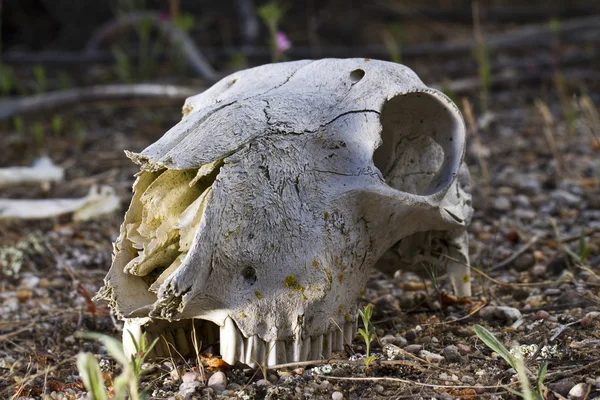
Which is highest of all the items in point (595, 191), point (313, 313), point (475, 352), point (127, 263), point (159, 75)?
point (159, 75)

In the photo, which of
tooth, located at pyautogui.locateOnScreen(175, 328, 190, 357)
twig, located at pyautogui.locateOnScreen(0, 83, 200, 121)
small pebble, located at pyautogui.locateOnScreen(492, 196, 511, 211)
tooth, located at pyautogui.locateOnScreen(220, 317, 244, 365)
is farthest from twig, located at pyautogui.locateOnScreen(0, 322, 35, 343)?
twig, located at pyautogui.locateOnScreen(0, 83, 200, 121)

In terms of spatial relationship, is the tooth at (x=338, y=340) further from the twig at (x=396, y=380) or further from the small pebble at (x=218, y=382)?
the small pebble at (x=218, y=382)

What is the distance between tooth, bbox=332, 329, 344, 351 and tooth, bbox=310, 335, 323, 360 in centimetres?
8

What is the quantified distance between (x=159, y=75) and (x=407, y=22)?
3724 millimetres

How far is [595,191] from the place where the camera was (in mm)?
4734

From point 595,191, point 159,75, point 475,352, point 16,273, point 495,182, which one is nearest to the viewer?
point 475,352

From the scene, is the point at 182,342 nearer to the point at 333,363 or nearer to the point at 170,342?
the point at 170,342

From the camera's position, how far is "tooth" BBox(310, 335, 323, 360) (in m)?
2.37

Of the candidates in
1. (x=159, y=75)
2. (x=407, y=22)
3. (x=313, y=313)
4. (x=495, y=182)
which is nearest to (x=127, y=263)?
(x=313, y=313)

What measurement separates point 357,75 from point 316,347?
1012mm

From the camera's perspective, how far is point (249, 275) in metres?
2.27

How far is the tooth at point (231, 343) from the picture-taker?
224 centimetres

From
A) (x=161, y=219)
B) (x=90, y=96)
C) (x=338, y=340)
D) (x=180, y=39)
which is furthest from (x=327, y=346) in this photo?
(x=180, y=39)

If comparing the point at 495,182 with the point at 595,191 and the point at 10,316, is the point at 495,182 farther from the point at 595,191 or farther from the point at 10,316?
the point at 10,316
